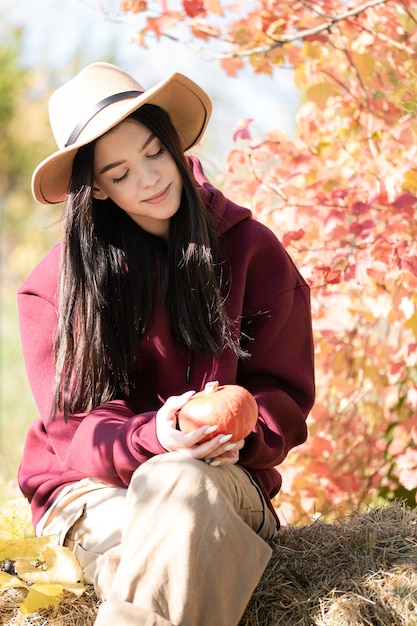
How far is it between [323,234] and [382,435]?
44.2 inches

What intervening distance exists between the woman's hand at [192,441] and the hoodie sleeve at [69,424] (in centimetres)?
3

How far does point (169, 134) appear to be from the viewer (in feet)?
8.15

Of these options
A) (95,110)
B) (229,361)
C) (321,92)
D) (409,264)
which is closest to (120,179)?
(95,110)

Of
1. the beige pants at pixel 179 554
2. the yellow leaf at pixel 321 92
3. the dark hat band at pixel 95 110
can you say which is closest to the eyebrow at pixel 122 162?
the dark hat band at pixel 95 110

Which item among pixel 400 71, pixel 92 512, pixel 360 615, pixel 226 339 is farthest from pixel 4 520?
pixel 400 71

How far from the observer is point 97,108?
2.43 metres

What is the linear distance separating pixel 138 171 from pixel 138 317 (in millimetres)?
423

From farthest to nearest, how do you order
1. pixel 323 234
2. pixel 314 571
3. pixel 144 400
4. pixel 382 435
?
pixel 382 435
pixel 323 234
pixel 144 400
pixel 314 571

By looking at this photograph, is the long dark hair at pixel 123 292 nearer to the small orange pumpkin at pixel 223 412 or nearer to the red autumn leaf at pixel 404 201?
the small orange pumpkin at pixel 223 412

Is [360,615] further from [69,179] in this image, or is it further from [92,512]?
[69,179]

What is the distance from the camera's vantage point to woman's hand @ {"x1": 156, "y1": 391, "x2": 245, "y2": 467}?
215 centimetres

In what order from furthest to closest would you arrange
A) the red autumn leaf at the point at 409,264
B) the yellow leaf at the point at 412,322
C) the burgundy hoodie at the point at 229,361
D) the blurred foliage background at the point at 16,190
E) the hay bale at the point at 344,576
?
the blurred foliage background at the point at 16,190
the yellow leaf at the point at 412,322
the red autumn leaf at the point at 409,264
the burgundy hoodie at the point at 229,361
the hay bale at the point at 344,576

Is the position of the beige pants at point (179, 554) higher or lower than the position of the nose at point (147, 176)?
lower

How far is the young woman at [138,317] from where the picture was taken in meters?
2.36
